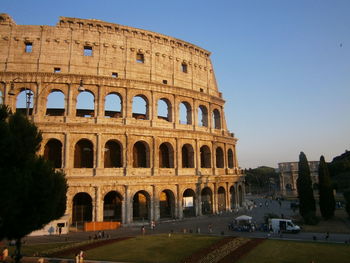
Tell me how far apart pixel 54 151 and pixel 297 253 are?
24.7 m

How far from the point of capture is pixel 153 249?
1850cm

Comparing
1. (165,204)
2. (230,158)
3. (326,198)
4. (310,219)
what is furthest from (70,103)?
(326,198)

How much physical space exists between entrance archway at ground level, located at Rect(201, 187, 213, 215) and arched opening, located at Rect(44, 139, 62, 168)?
18405 mm

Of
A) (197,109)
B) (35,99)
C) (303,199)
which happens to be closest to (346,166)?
(303,199)

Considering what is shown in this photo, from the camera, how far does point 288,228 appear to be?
24.7m

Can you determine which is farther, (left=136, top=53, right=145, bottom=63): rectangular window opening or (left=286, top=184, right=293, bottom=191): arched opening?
(left=286, top=184, right=293, bottom=191): arched opening

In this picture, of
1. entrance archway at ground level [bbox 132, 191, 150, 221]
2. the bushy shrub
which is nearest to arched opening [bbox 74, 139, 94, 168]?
entrance archway at ground level [bbox 132, 191, 150, 221]

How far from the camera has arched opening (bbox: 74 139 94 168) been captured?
30.2 meters

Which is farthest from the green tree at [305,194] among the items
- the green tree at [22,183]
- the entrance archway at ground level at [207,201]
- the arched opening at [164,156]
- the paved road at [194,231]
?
the green tree at [22,183]

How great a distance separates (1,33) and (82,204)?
2034cm

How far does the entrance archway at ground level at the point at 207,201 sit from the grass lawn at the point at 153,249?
13803 mm

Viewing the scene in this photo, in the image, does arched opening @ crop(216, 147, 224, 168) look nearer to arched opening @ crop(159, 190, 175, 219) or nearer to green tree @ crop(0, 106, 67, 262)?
arched opening @ crop(159, 190, 175, 219)

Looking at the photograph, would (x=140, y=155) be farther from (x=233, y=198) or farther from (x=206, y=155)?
(x=233, y=198)

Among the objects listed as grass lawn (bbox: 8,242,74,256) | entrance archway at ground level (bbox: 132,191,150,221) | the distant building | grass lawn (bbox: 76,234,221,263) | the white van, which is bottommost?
grass lawn (bbox: 76,234,221,263)
